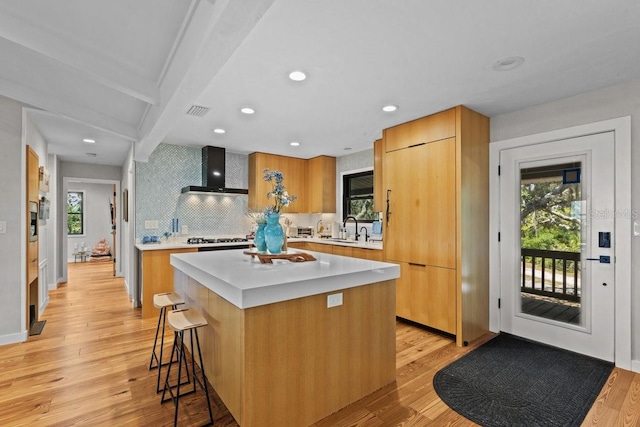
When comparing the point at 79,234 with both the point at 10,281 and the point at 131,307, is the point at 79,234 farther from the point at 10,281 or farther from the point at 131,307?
the point at 10,281

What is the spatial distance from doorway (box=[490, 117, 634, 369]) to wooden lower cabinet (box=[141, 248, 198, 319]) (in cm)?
412

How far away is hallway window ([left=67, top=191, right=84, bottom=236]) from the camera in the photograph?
922 cm

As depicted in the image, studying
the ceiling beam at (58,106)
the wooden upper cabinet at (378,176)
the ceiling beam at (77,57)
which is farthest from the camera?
the wooden upper cabinet at (378,176)

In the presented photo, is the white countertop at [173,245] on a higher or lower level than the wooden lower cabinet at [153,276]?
higher

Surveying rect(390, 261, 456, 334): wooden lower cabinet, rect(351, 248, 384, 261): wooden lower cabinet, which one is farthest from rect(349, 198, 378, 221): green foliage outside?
rect(390, 261, 456, 334): wooden lower cabinet

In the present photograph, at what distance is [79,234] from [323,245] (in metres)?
8.37

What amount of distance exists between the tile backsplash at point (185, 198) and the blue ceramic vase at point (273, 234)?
10.0 feet

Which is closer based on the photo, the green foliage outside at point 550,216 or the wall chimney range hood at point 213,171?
the green foliage outside at point 550,216

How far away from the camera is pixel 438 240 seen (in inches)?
133

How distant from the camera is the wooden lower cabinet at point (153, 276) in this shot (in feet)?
13.1

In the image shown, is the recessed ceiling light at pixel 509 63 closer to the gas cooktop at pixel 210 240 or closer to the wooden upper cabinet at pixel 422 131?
the wooden upper cabinet at pixel 422 131

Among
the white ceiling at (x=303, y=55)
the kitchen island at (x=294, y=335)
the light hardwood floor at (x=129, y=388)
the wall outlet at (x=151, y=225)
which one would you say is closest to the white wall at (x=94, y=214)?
the wall outlet at (x=151, y=225)

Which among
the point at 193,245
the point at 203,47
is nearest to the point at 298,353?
the point at 203,47

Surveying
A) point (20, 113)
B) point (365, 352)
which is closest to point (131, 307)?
point (20, 113)
